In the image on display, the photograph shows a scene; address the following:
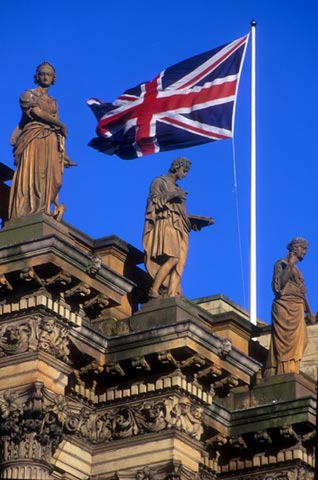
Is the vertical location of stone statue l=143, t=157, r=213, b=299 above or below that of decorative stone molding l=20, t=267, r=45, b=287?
above

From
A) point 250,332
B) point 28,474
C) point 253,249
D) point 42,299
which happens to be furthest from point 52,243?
point 253,249

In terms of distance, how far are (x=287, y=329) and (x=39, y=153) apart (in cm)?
762

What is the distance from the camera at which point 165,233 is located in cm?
5747

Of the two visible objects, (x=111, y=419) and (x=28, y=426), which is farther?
(x=111, y=419)

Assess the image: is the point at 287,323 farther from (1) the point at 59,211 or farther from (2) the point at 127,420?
(1) the point at 59,211

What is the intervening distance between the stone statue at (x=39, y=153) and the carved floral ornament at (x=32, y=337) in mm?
2520

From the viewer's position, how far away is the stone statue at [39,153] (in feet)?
182

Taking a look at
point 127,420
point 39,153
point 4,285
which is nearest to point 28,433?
point 4,285

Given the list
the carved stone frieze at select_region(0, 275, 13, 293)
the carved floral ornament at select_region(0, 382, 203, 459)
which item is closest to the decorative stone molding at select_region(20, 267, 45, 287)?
the carved stone frieze at select_region(0, 275, 13, 293)

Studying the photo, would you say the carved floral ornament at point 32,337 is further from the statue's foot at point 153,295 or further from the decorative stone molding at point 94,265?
the statue's foot at point 153,295

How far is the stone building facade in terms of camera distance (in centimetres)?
5350

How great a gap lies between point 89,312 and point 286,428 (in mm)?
5512

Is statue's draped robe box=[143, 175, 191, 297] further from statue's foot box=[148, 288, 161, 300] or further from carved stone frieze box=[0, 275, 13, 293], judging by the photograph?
carved stone frieze box=[0, 275, 13, 293]

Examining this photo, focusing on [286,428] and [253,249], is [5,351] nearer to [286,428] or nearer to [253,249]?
[286,428]
